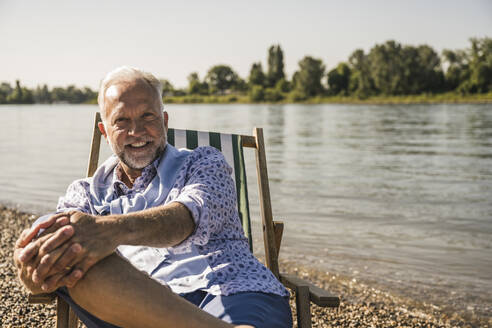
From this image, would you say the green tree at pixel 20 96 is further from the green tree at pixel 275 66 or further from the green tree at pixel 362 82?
the green tree at pixel 362 82

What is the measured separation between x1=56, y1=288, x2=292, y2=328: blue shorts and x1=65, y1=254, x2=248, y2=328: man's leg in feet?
0.67

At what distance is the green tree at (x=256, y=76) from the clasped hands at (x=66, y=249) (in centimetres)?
11320

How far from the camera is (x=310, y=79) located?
9512 centimetres

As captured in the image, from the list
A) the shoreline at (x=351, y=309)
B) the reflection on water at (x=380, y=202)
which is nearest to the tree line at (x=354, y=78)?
the reflection on water at (x=380, y=202)

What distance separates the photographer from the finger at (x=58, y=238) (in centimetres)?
→ 169

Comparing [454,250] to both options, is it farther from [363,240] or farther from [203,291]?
[203,291]

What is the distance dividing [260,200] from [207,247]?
83 cm

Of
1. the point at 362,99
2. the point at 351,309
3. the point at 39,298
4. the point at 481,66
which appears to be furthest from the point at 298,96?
the point at 39,298

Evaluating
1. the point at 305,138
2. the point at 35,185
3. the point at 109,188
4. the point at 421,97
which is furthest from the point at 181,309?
the point at 421,97

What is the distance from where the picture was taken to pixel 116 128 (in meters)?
2.40

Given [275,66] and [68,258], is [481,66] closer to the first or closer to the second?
[275,66]

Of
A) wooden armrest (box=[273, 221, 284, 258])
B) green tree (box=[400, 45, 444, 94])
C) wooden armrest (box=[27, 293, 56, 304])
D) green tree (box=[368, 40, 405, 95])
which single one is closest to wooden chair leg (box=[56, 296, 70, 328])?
wooden armrest (box=[27, 293, 56, 304])

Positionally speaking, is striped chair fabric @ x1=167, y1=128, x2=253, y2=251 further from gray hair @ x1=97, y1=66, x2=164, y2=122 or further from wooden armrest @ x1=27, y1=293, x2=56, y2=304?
wooden armrest @ x1=27, y1=293, x2=56, y2=304

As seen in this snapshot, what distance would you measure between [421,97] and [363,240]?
73724mm
